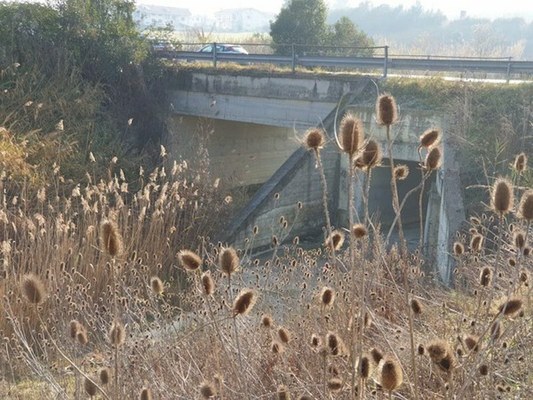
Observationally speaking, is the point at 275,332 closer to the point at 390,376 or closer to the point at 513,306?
the point at 513,306

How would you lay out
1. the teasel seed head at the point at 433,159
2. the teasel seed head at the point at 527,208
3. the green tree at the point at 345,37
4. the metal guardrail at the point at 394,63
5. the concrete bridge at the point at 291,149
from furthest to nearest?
the green tree at the point at 345,37, the metal guardrail at the point at 394,63, the concrete bridge at the point at 291,149, the teasel seed head at the point at 433,159, the teasel seed head at the point at 527,208

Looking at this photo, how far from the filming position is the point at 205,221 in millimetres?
11680

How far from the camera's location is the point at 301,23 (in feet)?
76.8

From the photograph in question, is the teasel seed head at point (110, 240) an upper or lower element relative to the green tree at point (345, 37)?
lower

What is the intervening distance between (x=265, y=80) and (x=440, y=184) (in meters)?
6.35

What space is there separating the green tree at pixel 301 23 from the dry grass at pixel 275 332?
1608 cm

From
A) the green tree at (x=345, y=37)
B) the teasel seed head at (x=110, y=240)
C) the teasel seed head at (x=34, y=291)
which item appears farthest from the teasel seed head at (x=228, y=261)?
the green tree at (x=345, y=37)

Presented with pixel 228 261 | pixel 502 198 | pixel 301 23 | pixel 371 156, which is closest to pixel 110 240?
pixel 228 261

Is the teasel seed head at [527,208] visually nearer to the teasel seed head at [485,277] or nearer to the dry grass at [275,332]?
the dry grass at [275,332]

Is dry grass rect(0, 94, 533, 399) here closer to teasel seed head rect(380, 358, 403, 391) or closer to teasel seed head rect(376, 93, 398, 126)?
teasel seed head rect(380, 358, 403, 391)

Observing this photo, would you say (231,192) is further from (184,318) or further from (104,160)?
(184,318)

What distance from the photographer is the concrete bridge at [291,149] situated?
11.9 m

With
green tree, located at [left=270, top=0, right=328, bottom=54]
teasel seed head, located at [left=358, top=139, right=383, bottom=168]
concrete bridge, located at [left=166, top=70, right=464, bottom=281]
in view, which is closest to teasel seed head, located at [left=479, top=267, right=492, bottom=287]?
teasel seed head, located at [left=358, top=139, right=383, bottom=168]

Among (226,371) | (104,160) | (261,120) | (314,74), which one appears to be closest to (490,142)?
(314,74)
